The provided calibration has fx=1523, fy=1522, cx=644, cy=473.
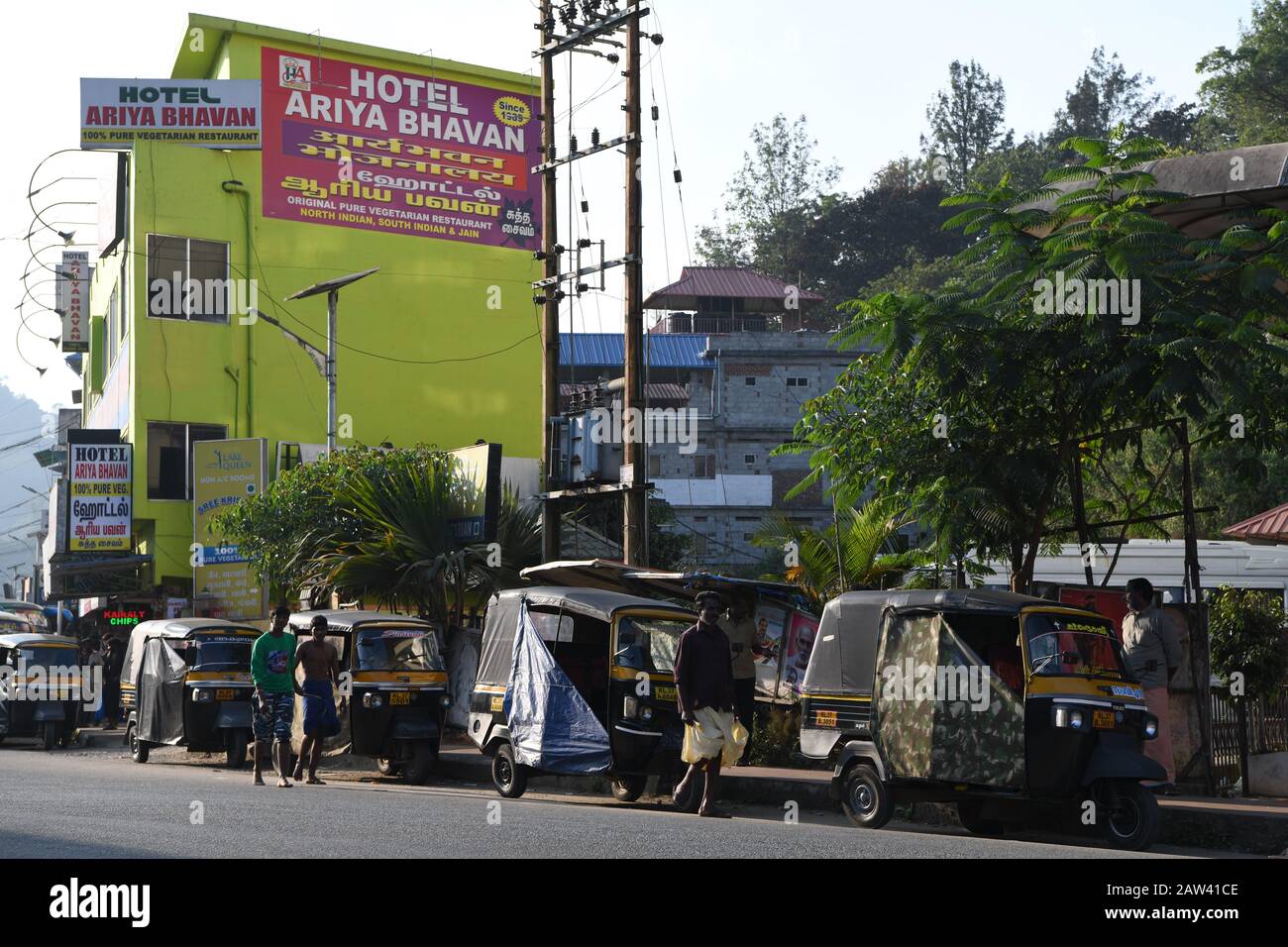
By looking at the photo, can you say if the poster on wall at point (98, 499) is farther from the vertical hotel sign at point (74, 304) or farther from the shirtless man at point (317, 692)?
the shirtless man at point (317, 692)

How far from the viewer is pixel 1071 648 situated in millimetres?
12500

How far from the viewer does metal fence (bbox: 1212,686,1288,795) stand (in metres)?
15.0

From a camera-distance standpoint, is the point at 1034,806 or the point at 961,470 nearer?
the point at 1034,806

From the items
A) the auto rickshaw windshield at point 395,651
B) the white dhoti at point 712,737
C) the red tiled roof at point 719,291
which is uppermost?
the red tiled roof at point 719,291

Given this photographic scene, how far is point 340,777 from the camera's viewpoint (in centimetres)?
1908

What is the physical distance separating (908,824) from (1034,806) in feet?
6.87

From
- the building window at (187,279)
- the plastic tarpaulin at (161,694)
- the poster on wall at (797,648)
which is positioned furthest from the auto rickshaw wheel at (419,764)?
the building window at (187,279)

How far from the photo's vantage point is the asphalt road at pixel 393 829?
9.87 meters

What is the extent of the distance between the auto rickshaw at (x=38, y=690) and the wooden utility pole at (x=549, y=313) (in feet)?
28.4

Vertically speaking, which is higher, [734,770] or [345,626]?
[345,626]
